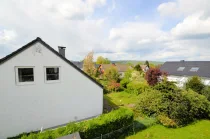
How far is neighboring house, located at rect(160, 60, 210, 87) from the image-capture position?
32.1m

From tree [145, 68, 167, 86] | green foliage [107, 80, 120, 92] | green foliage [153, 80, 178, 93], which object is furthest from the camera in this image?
green foliage [107, 80, 120, 92]

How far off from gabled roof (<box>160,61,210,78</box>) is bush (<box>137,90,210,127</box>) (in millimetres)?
18961

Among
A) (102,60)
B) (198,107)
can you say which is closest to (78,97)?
(198,107)

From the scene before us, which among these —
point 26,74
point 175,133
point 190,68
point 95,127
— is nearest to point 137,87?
point 175,133

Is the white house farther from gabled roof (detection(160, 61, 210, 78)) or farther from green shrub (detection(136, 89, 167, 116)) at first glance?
gabled roof (detection(160, 61, 210, 78))

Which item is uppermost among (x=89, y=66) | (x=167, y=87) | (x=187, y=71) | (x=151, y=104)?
(x=89, y=66)

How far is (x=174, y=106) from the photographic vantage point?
46.0 ft

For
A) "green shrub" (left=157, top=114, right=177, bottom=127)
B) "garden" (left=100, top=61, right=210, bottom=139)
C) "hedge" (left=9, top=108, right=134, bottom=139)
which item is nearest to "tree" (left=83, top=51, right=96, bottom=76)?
"garden" (left=100, top=61, right=210, bottom=139)

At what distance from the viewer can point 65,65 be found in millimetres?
12305

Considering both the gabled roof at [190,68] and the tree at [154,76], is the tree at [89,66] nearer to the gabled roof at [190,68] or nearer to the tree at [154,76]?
the tree at [154,76]

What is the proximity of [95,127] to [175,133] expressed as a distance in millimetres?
7655

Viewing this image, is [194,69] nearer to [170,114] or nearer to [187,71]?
[187,71]

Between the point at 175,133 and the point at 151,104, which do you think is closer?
the point at 175,133

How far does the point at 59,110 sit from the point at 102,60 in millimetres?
88896
